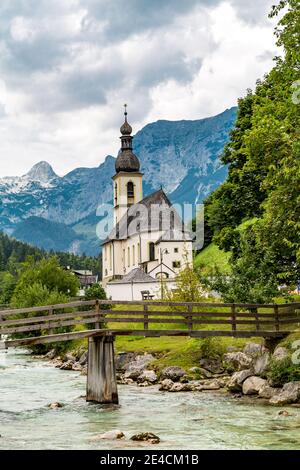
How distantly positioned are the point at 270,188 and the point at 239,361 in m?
8.92

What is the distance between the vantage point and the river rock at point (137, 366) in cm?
4050

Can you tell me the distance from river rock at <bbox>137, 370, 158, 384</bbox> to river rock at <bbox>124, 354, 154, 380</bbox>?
82 centimetres

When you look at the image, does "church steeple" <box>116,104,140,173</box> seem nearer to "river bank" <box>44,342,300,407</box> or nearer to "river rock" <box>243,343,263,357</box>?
"river bank" <box>44,342,300,407</box>

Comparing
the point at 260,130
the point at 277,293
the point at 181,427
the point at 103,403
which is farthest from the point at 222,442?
the point at 277,293

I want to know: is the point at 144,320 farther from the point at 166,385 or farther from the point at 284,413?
the point at 284,413

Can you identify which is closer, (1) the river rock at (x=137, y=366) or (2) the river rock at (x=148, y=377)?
(2) the river rock at (x=148, y=377)

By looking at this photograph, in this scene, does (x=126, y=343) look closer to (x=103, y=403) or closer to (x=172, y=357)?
(x=172, y=357)

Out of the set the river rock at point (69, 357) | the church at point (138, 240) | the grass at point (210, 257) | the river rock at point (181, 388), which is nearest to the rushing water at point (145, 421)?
the river rock at point (181, 388)

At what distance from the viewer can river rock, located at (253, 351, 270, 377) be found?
100ft

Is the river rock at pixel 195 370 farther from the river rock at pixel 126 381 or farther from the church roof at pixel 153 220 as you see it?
the church roof at pixel 153 220

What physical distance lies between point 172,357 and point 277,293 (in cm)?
1029

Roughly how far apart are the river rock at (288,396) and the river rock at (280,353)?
1965 mm

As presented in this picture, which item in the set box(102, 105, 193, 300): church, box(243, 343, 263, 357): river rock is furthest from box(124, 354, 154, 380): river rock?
box(102, 105, 193, 300): church

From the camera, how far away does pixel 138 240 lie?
116 m
